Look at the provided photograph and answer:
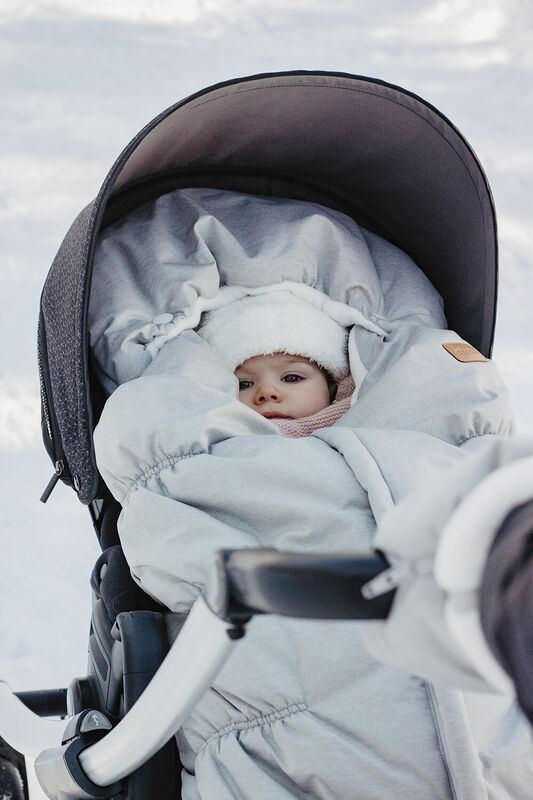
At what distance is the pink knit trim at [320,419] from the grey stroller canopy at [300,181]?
0.21 m

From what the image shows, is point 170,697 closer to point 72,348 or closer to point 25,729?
point 25,729

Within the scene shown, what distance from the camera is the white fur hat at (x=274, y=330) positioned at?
145 centimetres

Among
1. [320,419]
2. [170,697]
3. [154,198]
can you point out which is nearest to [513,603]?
[170,697]

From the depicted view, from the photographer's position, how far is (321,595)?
0.52m

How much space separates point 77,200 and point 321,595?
250 cm

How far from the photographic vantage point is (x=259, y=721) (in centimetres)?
94

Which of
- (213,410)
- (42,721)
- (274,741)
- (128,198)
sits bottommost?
(42,721)

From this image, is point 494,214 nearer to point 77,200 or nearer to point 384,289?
point 384,289

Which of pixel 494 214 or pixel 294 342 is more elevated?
pixel 494 214

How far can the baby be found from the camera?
145cm

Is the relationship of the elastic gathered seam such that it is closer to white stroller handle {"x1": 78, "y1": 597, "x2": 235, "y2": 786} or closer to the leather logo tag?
white stroller handle {"x1": 78, "y1": 597, "x2": 235, "y2": 786}

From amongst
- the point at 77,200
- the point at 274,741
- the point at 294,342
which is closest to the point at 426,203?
the point at 294,342

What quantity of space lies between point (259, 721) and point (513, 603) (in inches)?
22.5

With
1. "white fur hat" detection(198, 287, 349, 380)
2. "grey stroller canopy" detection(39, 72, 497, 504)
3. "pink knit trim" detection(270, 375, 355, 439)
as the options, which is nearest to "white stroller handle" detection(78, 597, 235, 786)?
"grey stroller canopy" detection(39, 72, 497, 504)
